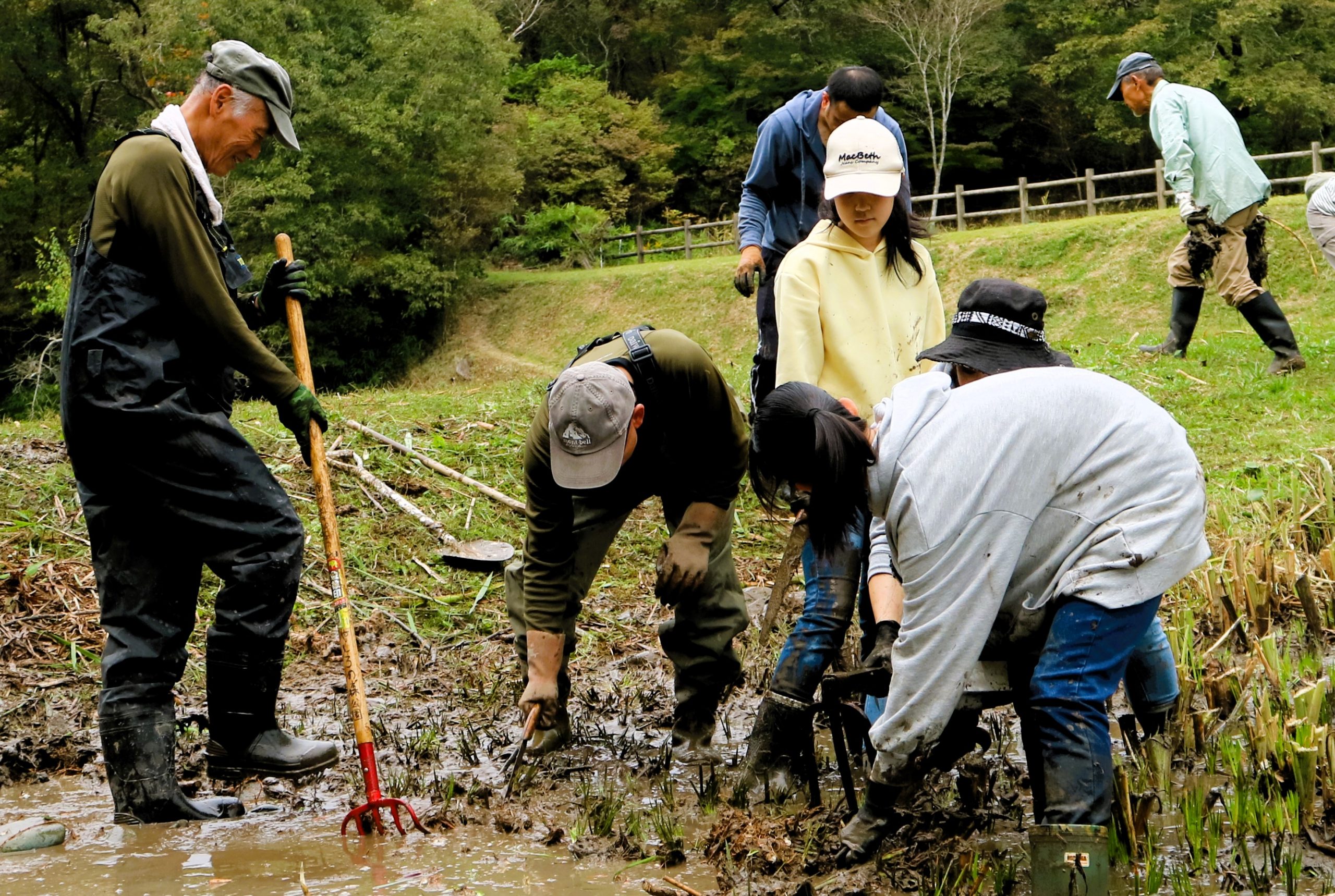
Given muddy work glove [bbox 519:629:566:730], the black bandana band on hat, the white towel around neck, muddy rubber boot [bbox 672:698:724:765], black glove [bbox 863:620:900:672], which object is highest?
the white towel around neck

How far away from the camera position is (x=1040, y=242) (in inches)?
952

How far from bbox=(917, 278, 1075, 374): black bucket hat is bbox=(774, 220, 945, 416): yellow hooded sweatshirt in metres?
0.48

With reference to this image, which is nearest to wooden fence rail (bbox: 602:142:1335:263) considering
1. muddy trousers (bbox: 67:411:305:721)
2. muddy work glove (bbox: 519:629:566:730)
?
muddy work glove (bbox: 519:629:566:730)

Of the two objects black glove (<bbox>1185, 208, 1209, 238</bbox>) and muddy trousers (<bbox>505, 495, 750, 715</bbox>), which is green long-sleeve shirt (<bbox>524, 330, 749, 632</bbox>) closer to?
muddy trousers (<bbox>505, 495, 750, 715</bbox>)

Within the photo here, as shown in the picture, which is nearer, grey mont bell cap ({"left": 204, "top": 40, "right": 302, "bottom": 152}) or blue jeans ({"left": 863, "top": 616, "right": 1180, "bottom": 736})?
blue jeans ({"left": 863, "top": 616, "right": 1180, "bottom": 736})

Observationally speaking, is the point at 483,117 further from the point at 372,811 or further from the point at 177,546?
the point at 372,811

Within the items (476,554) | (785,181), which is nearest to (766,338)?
(785,181)

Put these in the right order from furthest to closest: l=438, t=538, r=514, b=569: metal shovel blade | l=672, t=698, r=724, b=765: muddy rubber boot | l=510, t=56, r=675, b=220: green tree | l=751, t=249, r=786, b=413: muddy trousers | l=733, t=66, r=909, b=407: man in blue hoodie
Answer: l=510, t=56, r=675, b=220: green tree → l=438, t=538, r=514, b=569: metal shovel blade → l=751, t=249, r=786, b=413: muddy trousers → l=733, t=66, r=909, b=407: man in blue hoodie → l=672, t=698, r=724, b=765: muddy rubber boot

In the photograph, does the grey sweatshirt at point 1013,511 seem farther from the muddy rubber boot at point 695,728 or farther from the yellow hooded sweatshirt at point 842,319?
the muddy rubber boot at point 695,728

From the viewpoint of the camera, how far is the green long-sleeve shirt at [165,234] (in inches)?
153

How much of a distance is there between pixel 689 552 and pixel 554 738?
839 mm

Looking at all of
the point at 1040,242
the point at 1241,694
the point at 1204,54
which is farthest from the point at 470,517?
the point at 1204,54

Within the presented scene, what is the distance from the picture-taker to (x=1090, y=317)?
20969mm

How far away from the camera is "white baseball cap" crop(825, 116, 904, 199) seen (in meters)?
4.29
